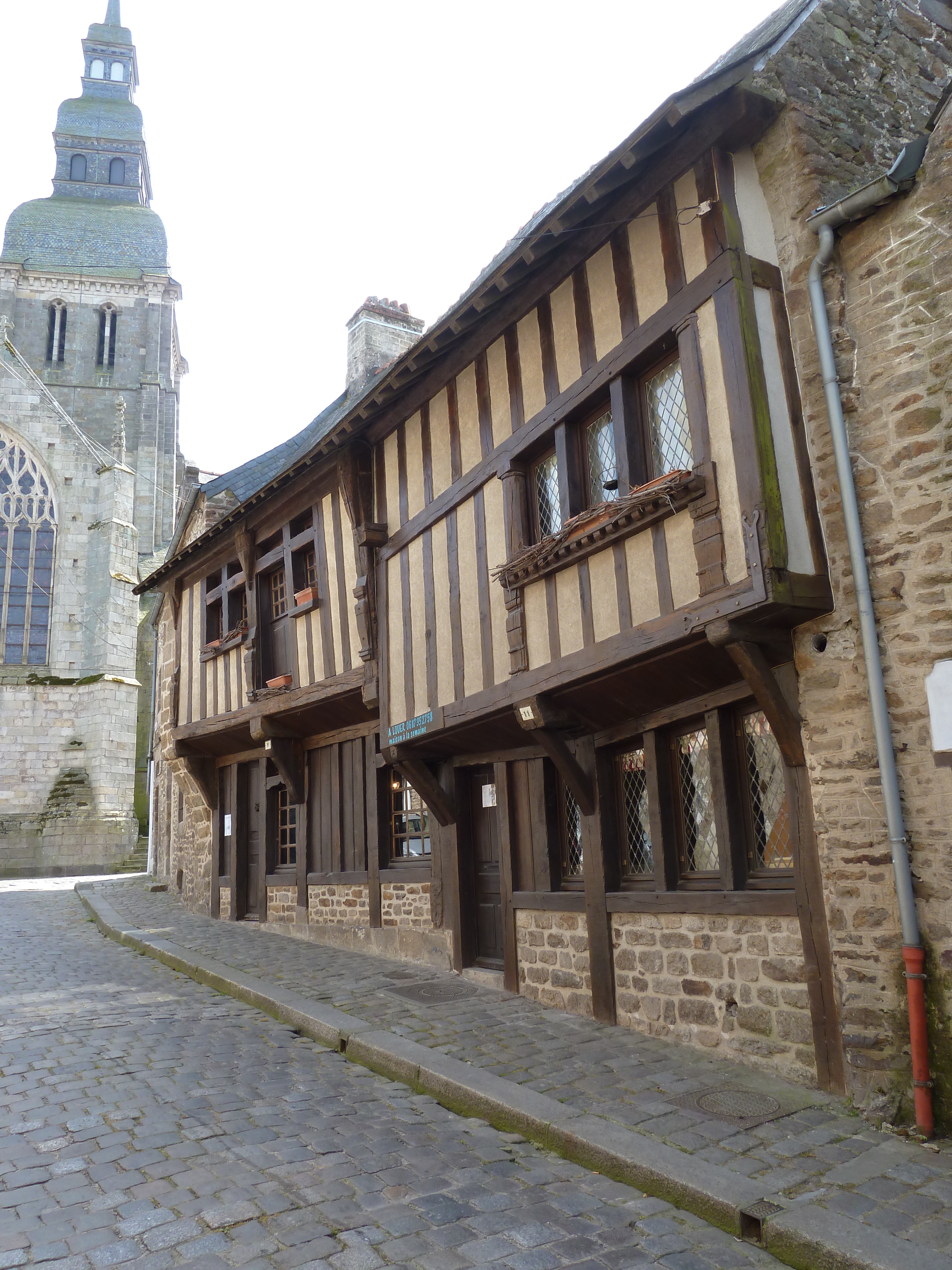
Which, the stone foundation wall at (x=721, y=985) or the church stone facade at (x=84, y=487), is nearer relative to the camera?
the stone foundation wall at (x=721, y=985)

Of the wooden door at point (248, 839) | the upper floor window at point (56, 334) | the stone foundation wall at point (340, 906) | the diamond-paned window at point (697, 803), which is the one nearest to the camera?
the diamond-paned window at point (697, 803)

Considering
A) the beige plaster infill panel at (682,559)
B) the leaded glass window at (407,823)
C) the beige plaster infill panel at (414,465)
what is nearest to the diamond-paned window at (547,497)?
the beige plaster infill panel at (682,559)

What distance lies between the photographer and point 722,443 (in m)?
4.66

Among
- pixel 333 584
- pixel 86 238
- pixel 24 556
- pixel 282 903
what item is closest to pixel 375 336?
pixel 333 584

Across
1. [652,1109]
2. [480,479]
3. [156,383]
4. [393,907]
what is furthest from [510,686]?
[156,383]

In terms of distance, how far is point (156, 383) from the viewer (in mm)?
32938

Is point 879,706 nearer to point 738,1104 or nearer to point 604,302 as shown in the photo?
point 738,1104

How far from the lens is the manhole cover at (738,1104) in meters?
4.09

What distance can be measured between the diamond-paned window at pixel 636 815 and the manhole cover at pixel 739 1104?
1677 millimetres

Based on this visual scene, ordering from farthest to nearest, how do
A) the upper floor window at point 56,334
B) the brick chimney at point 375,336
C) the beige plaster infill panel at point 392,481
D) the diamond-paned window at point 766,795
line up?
the upper floor window at point 56,334, the brick chimney at point 375,336, the beige plaster infill panel at point 392,481, the diamond-paned window at point 766,795

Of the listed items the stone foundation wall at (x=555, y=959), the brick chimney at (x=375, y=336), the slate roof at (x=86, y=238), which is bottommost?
the stone foundation wall at (x=555, y=959)

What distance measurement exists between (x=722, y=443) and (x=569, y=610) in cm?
148

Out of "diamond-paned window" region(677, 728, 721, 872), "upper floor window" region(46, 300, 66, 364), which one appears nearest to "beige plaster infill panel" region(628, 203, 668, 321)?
"diamond-paned window" region(677, 728, 721, 872)

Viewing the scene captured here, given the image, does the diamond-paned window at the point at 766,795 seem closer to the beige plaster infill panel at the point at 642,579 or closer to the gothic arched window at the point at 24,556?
the beige plaster infill panel at the point at 642,579
